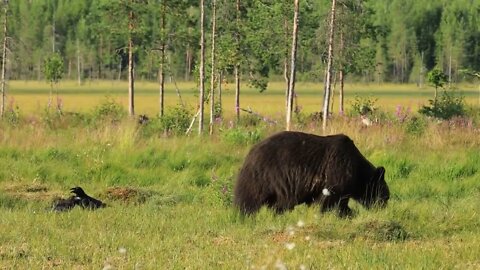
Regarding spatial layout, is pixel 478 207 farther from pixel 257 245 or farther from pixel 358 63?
pixel 358 63

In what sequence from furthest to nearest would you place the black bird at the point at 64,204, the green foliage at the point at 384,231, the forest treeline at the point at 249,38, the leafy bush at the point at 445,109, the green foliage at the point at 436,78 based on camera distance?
1. the forest treeline at the point at 249,38
2. the green foliage at the point at 436,78
3. the leafy bush at the point at 445,109
4. the black bird at the point at 64,204
5. the green foliage at the point at 384,231

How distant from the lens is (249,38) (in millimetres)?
32594

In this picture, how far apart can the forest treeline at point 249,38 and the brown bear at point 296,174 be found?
14379 mm

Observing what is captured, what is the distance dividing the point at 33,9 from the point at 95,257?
139394 millimetres

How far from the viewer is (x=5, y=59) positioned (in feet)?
97.8

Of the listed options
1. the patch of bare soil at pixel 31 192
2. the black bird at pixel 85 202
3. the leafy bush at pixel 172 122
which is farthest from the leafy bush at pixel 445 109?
the black bird at pixel 85 202

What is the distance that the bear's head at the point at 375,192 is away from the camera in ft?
29.9

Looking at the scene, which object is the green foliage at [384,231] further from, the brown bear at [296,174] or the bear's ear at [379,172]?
the bear's ear at [379,172]

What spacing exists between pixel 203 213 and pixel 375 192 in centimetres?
236

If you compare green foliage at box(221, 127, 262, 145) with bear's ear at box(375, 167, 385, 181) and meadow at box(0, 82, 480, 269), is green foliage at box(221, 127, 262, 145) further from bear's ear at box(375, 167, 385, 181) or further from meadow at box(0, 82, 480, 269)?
bear's ear at box(375, 167, 385, 181)

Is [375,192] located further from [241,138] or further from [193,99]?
[193,99]

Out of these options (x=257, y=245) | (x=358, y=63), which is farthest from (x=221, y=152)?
(x=358, y=63)

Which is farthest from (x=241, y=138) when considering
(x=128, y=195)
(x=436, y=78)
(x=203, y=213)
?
(x=436, y=78)

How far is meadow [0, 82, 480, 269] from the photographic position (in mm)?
6219
